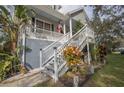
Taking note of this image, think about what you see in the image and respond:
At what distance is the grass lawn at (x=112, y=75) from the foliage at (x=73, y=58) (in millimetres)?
430

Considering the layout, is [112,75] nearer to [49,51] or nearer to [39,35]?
[49,51]

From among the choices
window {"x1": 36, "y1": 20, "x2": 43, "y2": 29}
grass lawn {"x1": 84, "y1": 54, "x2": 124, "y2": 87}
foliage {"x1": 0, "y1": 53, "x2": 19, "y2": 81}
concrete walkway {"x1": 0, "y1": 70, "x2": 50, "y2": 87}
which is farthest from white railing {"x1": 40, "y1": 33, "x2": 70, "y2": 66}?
window {"x1": 36, "y1": 20, "x2": 43, "y2": 29}

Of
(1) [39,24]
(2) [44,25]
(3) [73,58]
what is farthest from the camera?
(2) [44,25]

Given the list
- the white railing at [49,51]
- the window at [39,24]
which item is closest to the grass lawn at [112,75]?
the white railing at [49,51]

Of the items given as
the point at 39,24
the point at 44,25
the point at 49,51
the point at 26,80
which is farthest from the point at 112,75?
the point at 44,25

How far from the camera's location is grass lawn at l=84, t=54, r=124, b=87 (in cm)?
Result: 421

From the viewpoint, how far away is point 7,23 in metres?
4.57

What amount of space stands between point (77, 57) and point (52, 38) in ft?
4.06

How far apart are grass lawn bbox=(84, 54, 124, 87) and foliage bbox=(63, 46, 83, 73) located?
1.41 ft

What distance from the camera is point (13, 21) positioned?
466 centimetres

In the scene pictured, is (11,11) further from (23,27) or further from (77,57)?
(77,57)

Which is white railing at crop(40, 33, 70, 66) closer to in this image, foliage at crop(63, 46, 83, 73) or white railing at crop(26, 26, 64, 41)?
white railing at crop(26, 26, 64, 41)

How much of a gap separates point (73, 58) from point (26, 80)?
3.51ft
